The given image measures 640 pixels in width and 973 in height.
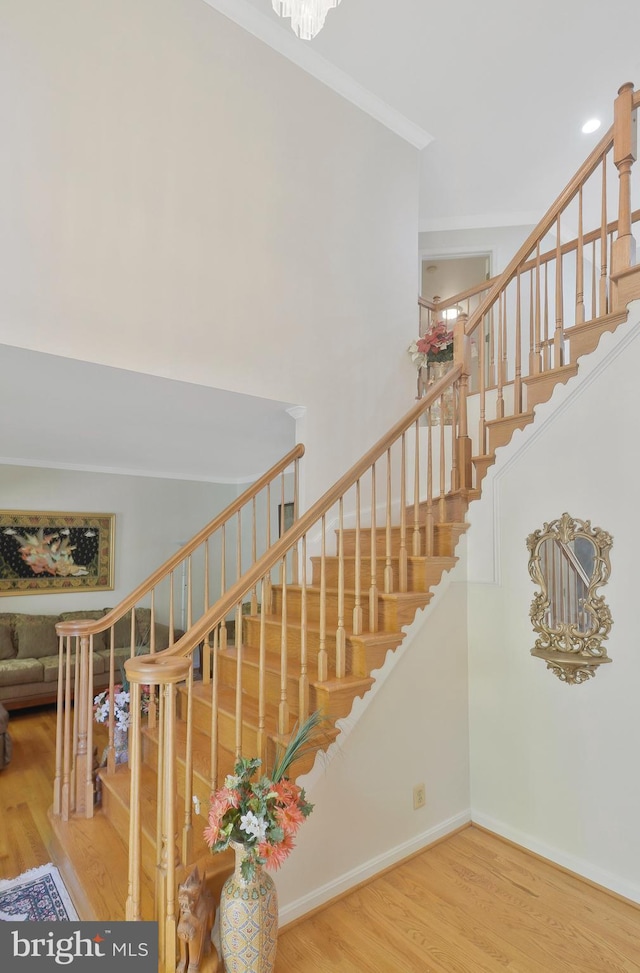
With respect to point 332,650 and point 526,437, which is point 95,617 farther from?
point 526,437

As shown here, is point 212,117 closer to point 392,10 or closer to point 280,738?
point 392,10

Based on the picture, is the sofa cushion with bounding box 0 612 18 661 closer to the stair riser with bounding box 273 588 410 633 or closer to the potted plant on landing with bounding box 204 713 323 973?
the stair riser with bounding box 273 588 410 633

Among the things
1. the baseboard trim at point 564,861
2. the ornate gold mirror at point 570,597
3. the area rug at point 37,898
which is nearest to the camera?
the area rug at point 37,898

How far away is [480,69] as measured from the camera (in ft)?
11.9

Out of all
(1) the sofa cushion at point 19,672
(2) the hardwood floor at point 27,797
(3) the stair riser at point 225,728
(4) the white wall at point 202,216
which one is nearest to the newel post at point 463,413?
(4) the white wall at point 202,216

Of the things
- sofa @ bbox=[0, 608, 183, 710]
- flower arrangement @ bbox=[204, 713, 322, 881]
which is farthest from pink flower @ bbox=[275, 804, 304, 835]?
sofa @ bbox=[0, 608, 183, 710]

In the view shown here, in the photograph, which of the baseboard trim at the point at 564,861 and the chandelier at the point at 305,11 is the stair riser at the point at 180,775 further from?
the chandelier at the point at 305,11

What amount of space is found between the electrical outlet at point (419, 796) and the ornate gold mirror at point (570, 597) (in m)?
0.91

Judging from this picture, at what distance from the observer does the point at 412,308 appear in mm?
3906

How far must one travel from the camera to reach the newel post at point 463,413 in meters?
2.96

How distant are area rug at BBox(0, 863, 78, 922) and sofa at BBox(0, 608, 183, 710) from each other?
2100 mm

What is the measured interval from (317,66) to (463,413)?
2.51 m

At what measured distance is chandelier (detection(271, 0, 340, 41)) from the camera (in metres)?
→ 1.88

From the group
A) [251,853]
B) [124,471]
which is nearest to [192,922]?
[251,853]
